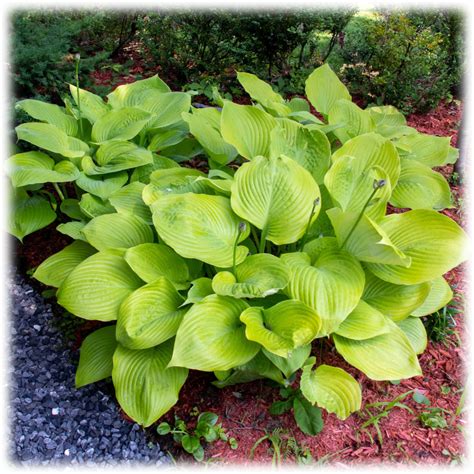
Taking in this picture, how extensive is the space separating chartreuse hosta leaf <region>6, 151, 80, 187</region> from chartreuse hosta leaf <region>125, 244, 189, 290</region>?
70 cm

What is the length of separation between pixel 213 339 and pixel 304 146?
115 cm

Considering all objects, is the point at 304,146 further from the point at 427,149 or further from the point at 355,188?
the point at 427,149

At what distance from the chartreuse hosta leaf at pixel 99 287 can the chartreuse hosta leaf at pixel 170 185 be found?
32cm

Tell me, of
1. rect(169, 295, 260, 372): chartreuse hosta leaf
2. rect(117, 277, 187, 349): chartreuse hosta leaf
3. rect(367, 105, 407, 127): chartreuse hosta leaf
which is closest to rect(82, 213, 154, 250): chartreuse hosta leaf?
rect(117, 277, 187, 349): chartreuse hosta leaf

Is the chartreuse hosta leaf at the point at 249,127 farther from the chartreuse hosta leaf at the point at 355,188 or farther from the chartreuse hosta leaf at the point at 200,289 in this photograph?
the chartreuse hosta leaf at the point at 200,289

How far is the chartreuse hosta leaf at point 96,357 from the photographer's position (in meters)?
2.36

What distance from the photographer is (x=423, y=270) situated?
2.22 metres

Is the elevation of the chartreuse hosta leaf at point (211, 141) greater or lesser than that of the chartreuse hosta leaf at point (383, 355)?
greater

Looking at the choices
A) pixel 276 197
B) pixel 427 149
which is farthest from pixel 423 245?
pixel 427 149

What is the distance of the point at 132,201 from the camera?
2.64 m

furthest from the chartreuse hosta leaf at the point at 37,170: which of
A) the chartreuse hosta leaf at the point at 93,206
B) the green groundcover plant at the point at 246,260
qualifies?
the chartreuse hosta leaf at the point at 93,206

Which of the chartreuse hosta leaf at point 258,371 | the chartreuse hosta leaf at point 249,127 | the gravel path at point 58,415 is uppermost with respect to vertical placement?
the chartreuse hosta leaf at point 249,127

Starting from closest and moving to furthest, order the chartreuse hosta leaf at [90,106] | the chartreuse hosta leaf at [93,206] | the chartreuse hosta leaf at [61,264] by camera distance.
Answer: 1. the chartreuse hosta leaf at [61,264]
2. the chartreuse hosta leaf at [93,206]
3. the chartreuse hosta leaf at [90,106]

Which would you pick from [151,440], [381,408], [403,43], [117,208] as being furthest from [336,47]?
[151,440]
